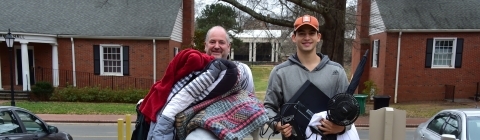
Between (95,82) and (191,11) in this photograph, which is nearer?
(95,82)

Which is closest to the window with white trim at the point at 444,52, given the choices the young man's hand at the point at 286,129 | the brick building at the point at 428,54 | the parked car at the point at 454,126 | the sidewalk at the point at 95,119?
the brick building at the point at 428,54

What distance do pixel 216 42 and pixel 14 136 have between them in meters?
4.27

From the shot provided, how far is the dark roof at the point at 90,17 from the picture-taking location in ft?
55.0

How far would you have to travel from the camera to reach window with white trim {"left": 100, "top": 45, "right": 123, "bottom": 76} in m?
17.0

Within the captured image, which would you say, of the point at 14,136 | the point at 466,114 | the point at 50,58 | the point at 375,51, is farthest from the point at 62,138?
the point at 375,51

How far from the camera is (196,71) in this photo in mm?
1992

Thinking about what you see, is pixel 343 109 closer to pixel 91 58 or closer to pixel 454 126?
pixel 454 126

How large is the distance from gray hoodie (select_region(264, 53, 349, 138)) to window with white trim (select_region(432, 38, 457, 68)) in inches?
634

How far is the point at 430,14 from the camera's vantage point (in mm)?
16594

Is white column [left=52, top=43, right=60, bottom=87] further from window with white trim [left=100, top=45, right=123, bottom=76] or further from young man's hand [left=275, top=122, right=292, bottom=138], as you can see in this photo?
young man's hand [left=275, top=122, right=292, bottom=138]

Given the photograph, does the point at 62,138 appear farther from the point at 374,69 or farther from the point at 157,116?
the point at 374,69

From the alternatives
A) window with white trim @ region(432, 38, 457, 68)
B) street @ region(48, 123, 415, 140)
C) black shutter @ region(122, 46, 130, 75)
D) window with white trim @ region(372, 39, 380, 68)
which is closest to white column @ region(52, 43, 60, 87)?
black shutter @ region(122, 46, 130, 75)

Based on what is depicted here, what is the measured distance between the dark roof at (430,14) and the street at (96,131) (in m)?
7.74

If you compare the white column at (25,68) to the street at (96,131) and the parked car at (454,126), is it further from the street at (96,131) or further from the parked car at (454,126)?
the parked car at (454,126)
